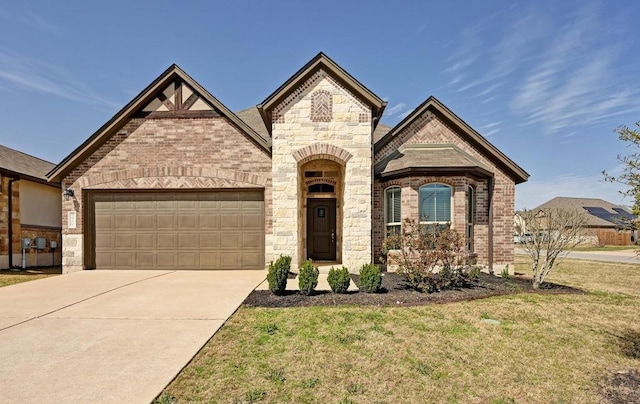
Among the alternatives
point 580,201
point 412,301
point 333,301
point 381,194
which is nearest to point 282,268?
point 333,301

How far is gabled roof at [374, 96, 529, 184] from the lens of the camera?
1186 centimetres

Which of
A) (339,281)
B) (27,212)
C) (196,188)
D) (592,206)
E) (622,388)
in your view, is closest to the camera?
(622,388)

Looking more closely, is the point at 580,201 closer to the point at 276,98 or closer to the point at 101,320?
the point at 276,98

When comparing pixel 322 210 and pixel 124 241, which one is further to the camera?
pixel 322 210

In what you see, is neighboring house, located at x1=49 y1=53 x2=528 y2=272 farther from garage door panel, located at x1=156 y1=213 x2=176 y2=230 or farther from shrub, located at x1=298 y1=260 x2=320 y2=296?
shrub, located at x1=298 y1=260 x2=320 y2=296

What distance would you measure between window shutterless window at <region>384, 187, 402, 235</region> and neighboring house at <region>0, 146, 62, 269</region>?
43.7ft

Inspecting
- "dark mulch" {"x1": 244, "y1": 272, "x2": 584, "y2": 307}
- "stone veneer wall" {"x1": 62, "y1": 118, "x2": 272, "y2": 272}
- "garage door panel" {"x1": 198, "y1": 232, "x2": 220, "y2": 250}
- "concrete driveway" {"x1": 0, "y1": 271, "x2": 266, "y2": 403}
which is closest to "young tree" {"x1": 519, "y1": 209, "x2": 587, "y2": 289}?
"dark mulch" {"x1": 244, "y1": 272, "x2": 584, "y2": 307}

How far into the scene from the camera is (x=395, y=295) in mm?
7777

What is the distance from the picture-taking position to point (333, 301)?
7.28 meters

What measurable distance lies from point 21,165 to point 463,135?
17847 mm

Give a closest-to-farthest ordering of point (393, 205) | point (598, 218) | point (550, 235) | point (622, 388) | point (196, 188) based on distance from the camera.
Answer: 1. point (622, 388)
2. point (550, 235)
3. point (393, 205)
4. point (196, 188)
5. point (598, 218)

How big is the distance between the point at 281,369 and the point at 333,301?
10.2 ft

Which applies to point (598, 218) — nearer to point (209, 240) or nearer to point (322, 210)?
point (322, 210)

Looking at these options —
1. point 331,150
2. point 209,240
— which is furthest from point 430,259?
point 209,240
